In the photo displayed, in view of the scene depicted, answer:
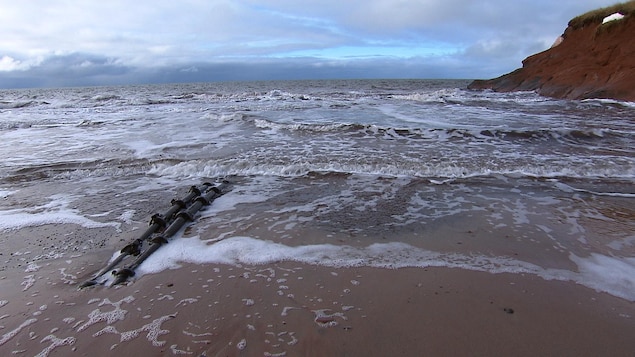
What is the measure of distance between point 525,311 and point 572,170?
5516 mm

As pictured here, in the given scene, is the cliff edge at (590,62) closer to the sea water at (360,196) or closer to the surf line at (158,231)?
the sea water at (360,196)

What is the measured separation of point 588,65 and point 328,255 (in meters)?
27.4

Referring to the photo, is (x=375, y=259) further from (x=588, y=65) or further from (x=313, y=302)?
(x=588, y=65)

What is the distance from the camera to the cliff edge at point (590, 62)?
20.2 m

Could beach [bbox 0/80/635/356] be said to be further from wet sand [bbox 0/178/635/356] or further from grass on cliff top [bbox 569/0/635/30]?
grass on cliff top [bbox 569/0/635/30]

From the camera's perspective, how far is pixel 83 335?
263 centimetres

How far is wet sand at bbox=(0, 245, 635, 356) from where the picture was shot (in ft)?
8.06

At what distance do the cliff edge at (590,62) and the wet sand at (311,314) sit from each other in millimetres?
21252

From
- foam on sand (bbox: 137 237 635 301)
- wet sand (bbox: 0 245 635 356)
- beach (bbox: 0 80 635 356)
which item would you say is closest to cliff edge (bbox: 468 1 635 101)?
beach (bbox: 0 80 635 356)

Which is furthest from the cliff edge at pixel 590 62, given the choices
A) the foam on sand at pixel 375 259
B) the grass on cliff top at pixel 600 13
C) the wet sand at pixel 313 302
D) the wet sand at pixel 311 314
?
the wet sand at pixel 311 314

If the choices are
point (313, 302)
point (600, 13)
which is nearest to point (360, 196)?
point (313, 302)

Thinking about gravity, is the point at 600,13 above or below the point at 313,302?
above

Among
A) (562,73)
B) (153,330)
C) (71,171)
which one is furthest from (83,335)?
(562,73)

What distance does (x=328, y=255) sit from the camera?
382cm
